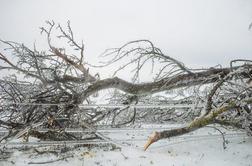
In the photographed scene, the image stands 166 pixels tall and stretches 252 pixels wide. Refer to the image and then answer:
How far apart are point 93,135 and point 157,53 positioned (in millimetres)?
2060

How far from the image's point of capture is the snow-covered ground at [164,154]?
605 cm

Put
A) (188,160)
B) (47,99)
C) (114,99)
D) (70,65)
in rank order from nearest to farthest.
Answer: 1. (188,160)
2. (70,65)
3. (47,99)
4. (114,99)

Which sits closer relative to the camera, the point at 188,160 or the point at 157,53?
the point at 188,160

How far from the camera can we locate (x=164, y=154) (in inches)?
255

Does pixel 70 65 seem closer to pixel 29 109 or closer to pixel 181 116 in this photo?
pixel 29 109

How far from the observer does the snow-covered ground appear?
6.05 meters

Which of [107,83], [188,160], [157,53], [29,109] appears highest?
[157,53]

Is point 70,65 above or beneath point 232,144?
above

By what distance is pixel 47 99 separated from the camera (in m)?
7.29

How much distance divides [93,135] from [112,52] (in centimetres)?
169

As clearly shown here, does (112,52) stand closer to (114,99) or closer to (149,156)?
(114,99)

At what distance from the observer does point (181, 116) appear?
8.59 meters

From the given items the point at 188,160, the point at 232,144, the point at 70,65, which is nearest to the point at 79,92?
the point at 70,65

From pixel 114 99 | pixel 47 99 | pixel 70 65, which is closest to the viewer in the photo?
pixel 70 65
